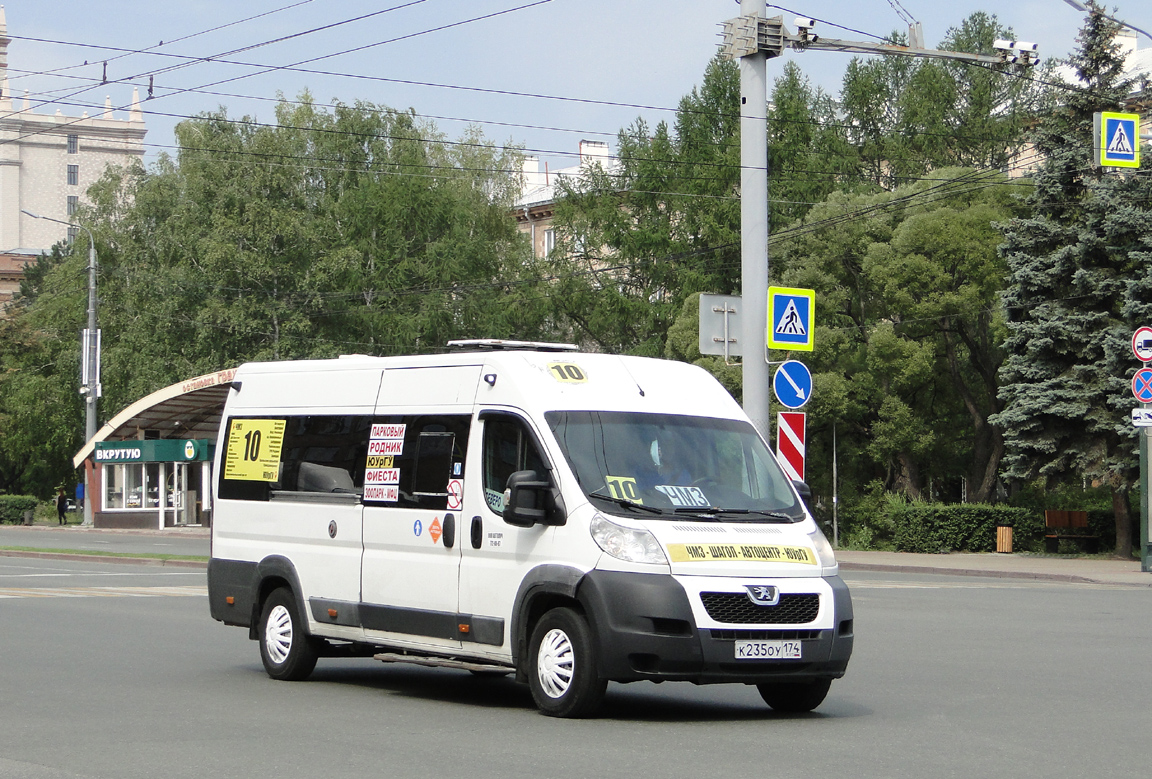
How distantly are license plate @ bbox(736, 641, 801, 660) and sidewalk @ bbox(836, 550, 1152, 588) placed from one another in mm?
18080

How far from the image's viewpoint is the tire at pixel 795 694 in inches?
410

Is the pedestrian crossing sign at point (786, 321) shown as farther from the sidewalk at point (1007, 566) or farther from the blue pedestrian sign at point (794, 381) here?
the sidewalk at point (1007, 566)

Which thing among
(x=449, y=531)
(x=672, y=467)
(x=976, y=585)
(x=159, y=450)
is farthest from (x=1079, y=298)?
(x=159, y=450)

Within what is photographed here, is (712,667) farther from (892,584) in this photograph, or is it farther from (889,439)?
(889,439)

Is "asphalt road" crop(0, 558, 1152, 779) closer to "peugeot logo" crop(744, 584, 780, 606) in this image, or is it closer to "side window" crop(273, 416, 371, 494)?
"peugeot logo" crop(744, 584, 780, 606)

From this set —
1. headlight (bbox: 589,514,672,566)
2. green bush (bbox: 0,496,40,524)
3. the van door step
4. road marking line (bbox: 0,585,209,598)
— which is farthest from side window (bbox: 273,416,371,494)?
green bush (bbox: 0,496,40,524)

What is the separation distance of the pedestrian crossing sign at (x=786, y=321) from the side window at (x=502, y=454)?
8.64 meters

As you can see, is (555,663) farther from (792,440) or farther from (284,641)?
(792,440)

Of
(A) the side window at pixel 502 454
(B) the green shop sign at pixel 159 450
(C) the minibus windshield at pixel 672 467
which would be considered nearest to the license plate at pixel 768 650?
(C) the minibus windshield at pixel 672 467

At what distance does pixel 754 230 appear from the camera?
1952 centimetres

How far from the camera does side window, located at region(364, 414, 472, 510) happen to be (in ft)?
36.7

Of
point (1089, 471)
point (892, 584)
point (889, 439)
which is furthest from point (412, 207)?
point (892, 584)

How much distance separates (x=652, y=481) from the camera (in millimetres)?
10398

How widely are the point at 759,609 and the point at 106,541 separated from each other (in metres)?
39.6
